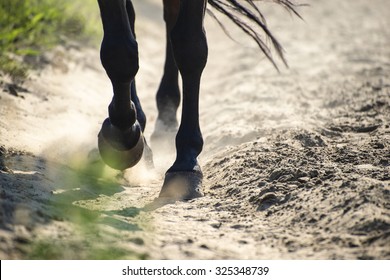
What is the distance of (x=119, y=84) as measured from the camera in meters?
3.04

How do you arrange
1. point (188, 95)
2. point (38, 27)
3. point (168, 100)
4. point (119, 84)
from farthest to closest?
1. point (38, 27)
2. point (168, 100)
3. point (188, 95)
4. point (119, 84)

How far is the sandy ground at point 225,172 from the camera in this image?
89.8 inches

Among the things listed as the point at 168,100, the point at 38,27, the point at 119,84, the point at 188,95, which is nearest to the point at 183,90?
the point at 188,95

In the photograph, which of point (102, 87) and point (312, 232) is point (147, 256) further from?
point (102, 87)

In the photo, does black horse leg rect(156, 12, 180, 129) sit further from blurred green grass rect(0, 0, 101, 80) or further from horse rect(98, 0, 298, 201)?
horse rect(98, 0, 298, 201)

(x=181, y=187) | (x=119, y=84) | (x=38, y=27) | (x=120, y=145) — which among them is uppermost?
(x=38, y=27)

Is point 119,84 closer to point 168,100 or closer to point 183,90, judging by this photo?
point 183,90

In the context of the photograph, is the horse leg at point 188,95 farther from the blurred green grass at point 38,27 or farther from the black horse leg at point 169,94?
the blurred green grass at point 38,27

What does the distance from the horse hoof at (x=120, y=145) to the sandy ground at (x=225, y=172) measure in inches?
5.2

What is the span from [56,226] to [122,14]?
43.4 inches

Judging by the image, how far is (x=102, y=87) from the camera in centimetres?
554

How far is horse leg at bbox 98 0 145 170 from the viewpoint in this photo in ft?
9.64

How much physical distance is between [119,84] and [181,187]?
576mm

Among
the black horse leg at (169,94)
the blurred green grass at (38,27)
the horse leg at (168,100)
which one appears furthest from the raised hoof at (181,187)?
the blurred green grass at (38,27)
